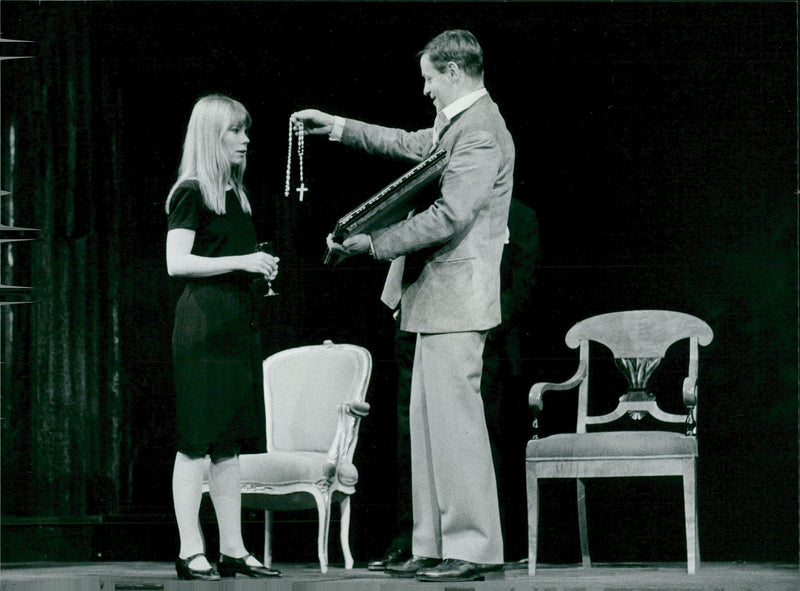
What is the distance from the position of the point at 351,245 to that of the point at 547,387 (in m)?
1.14

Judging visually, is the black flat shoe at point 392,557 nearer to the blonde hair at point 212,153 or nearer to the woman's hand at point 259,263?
the woman's hand at point 259,263

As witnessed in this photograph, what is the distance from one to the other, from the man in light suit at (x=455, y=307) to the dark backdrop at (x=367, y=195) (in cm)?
109

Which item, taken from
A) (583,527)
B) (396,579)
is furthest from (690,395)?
(396,579)

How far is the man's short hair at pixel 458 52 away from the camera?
404 cm

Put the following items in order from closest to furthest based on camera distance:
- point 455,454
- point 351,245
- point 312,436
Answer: point 455,454 → point 351,245 → point 312,436

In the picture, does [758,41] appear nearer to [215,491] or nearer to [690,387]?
[690,387]

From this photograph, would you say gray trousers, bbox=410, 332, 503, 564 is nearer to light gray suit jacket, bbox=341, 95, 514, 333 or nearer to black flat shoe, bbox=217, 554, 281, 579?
light gray suit jacket, bbox=341, 95, 514, 333

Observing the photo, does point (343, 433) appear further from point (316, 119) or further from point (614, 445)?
point (316, 119)

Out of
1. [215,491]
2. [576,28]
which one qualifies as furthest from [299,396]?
[576,28]

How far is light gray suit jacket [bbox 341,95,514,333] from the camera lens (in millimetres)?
3887

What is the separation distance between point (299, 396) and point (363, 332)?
19.8 inches

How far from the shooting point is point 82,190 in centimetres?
524

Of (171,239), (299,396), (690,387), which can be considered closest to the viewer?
(171,239)

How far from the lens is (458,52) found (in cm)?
404
